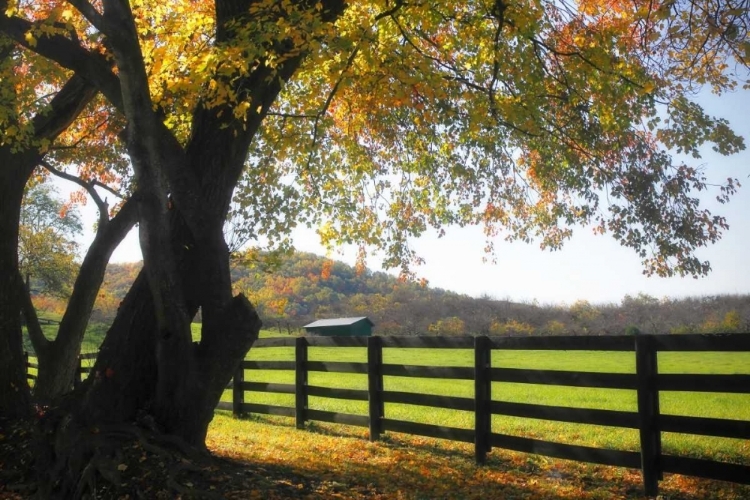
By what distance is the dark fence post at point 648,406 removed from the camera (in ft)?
22.0

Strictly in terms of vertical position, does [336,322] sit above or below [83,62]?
below

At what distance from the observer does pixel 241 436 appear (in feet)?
33.6

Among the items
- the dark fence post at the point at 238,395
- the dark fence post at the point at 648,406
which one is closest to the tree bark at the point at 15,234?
the dark fence post at the point at 238,395

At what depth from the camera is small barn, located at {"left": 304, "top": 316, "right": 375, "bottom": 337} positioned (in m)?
41.1

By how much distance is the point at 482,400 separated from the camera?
27.6 feet

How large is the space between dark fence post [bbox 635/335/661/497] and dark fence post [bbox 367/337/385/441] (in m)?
3.93

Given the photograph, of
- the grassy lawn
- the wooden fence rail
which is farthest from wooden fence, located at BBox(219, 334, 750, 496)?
the grassy lawn

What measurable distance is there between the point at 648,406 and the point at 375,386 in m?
4.17

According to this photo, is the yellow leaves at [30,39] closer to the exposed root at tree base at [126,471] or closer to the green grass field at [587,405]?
the exposed root at tree base at [126,471]

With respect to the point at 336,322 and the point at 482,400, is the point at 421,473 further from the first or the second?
the point at 336,322

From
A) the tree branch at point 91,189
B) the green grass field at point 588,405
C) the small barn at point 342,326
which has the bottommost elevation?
the green grass field at point 588,405

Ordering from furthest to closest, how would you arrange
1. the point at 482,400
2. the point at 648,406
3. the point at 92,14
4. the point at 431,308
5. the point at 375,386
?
the point at 431,308, the point at 375,386, the point at 482,400, the point at 648,406, the point at 92,14

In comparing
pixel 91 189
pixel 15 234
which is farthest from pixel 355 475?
pixel 91 189

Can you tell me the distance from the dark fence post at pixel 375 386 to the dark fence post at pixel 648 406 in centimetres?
393
